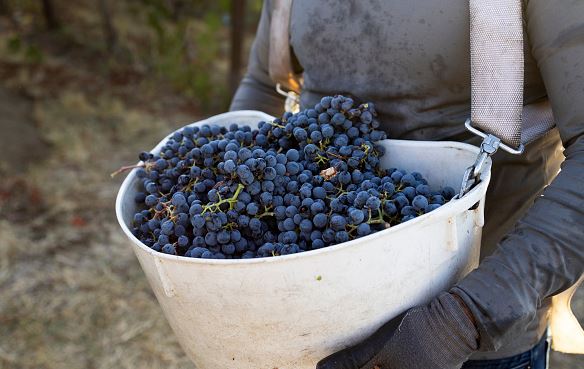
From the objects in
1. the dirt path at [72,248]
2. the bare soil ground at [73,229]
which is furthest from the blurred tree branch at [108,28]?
the dirt path at [72,248]

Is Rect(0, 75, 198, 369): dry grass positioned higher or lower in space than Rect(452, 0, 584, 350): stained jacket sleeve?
lower

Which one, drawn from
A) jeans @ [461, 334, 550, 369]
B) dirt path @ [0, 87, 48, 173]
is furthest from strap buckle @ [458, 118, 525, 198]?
dirt path @ [0, 87, 48, 173]

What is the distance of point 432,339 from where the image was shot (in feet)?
3.08

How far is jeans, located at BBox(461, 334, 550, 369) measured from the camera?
1285 mm

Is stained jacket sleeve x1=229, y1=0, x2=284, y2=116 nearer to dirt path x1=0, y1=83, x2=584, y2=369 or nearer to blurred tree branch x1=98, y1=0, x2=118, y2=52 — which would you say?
dirt path x1=0, y1=83, x2=584, y2=369

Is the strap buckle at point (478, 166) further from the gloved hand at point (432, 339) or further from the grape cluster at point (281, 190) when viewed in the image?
the gloved hand at point (432, 339)

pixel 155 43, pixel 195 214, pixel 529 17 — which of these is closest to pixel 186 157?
pixel 195 214

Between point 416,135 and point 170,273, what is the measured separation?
0.56 m

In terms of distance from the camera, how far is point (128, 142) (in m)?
4.21

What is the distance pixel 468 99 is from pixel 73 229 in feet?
8.59

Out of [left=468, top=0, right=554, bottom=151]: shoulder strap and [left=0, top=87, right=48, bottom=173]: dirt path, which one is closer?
[left=468, top=0, right=554, bottom=151]: shoulder strap

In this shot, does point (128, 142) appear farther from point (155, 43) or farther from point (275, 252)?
point (275, 252)

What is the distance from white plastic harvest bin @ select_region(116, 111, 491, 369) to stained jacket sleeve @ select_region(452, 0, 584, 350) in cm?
8

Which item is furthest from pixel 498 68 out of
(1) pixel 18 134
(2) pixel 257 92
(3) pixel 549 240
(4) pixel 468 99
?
(1) pixel 18 134
